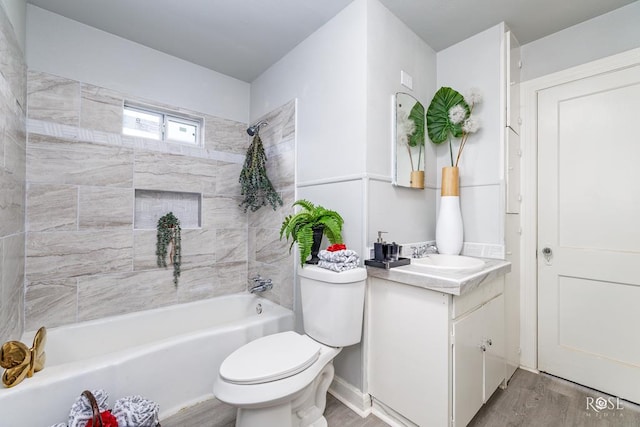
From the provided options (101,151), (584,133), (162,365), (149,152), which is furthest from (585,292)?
(101,151)

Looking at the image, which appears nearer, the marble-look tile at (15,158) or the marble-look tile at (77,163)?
the marble-look tile at (15,158)

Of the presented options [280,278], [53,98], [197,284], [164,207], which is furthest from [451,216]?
[53,98]

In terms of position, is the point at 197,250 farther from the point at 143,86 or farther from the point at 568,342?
the point at 568,342

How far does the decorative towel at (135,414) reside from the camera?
1.07 meters

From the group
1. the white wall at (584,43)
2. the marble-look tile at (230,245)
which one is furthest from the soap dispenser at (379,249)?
the white wall at (584,43)

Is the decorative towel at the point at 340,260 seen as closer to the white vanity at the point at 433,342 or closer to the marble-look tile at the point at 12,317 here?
the white vanity at the point at 433,342

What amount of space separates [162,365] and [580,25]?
3.38m

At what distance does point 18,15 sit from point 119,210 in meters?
1.21

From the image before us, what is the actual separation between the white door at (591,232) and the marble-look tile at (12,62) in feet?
10.3

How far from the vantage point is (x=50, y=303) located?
5.81 ft

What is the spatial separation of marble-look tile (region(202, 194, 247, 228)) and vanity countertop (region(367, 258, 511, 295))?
153 centimetres

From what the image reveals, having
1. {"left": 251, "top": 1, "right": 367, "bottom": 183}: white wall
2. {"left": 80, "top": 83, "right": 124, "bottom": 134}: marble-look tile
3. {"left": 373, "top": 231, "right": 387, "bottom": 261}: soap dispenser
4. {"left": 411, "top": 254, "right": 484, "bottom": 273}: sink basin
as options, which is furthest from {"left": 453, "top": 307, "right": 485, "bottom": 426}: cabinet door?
{"left": 80, "top": 83, "right": 124, "bottom": 134}: marble-look tile

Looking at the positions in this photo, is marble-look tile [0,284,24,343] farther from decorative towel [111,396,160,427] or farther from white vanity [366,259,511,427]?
white vanity [366,259,511,427]

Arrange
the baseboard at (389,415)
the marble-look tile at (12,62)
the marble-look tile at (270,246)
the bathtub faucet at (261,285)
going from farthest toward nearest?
the bathtub faucet at (261,285)
the marble-look tile at (270,246)
the baseboard at (389,415)
the marble-look tile at (12,62)
